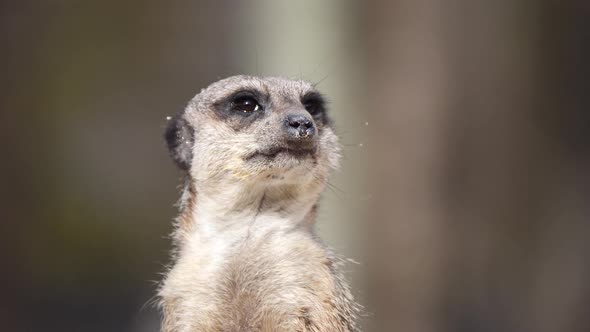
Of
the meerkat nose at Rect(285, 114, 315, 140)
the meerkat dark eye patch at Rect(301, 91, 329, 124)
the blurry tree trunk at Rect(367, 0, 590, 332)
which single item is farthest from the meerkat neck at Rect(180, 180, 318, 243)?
the blurry tree trunk at Rect(367, 0, 590, 332)

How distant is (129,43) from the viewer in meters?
5.66

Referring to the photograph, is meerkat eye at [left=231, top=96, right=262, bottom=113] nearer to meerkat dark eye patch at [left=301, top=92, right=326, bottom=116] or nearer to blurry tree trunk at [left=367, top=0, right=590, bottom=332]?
meerkat dark eye patch at [left=301, top=92, right=326, bottom=116]

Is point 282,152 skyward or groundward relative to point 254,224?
skyward

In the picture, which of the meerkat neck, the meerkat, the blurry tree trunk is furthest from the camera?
the blurry tree trunk

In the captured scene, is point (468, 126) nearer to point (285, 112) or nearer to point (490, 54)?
point (490, 54)

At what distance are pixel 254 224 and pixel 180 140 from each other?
1.35 feet

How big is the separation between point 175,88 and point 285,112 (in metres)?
3.24

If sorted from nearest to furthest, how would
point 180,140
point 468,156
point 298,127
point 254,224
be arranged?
1. point 298,127
2. point 254,224
3. point 180,140
4. point 468,156

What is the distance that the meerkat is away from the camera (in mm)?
2295

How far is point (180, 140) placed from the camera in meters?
2.68

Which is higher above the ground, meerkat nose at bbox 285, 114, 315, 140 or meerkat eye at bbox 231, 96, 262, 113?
meerkat eye at bbox 231, 96, 262, 113

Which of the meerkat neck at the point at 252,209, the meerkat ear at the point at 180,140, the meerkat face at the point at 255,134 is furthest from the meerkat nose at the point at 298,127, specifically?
the meerkat ear at the point at 180,140

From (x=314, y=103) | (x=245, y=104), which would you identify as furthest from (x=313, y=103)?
(x=245, y=104)

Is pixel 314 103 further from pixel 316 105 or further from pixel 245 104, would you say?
pixel 245 104
